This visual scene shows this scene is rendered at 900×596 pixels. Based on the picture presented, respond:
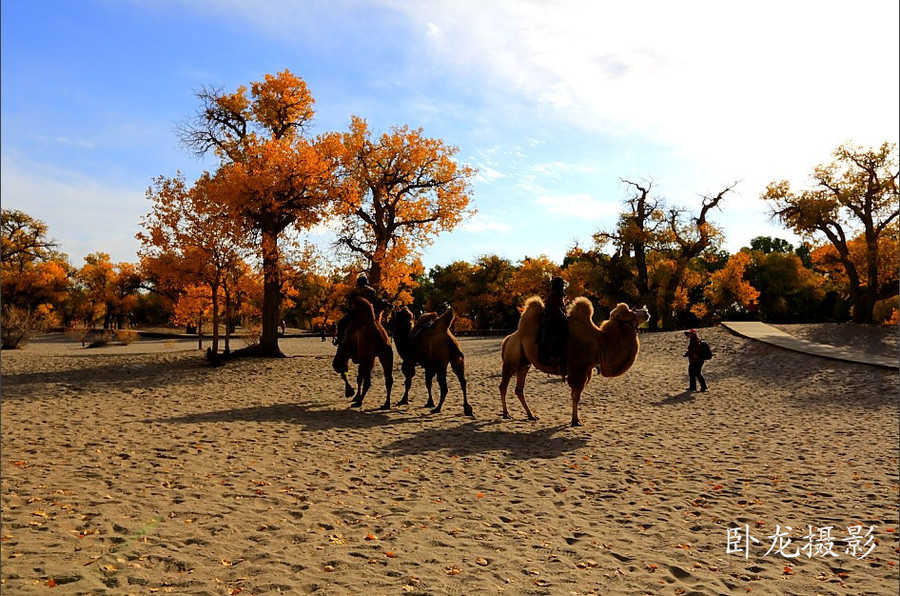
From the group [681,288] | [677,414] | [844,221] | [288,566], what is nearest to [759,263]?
[681,288]

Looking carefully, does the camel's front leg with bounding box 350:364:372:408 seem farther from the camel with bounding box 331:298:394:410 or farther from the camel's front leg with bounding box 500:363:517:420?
the camel's front leg with bounding box 500:363:517:420

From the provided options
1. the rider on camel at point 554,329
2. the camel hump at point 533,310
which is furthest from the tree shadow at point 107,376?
the rider on camel at point 554,329

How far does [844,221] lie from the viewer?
31938mm

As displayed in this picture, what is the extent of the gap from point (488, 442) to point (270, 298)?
56.2 feet

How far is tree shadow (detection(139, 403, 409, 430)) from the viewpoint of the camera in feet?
38.7

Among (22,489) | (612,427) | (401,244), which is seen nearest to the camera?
(22,489)

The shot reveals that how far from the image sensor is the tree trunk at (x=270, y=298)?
24.0 m

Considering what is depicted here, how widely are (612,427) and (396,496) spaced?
662 centimetres

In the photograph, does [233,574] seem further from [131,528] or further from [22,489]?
[22,489]

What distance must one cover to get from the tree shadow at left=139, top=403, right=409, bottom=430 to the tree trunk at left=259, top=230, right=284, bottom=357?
1120 centimetres

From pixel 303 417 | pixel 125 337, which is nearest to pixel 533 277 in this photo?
pixel 125 337

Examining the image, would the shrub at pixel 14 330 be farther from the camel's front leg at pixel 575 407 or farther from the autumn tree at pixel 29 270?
the camel's front leg at pixel 575 407

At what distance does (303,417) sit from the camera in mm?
12648

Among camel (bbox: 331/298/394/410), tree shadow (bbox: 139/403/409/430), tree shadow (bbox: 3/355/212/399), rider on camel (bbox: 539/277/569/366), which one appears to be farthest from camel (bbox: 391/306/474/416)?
tree shadow (bbox: 3/355/212/399)
